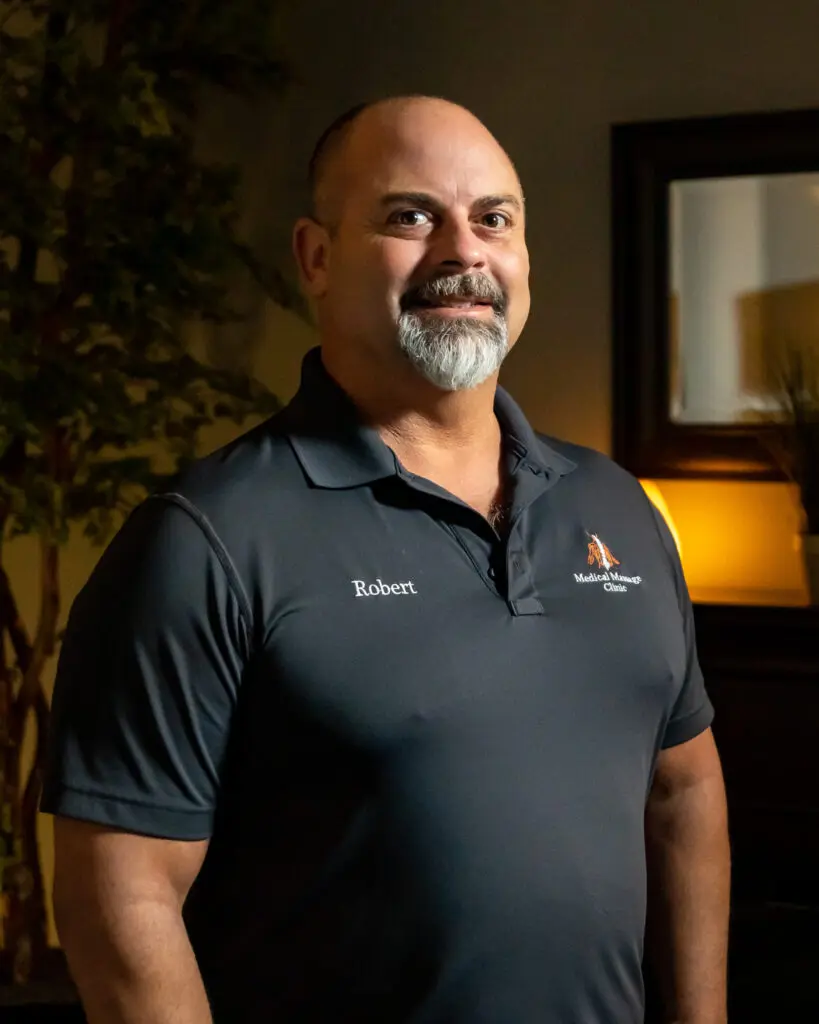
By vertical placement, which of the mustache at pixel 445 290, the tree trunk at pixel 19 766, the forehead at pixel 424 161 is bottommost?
the tree trunk at pixel 19 766

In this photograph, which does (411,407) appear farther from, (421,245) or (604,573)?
(604,573)

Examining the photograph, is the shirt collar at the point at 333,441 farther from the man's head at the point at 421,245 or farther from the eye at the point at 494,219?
the eye at the point at 494,219

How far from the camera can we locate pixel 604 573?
53.6 inches

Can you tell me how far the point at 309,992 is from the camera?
46.3 inches

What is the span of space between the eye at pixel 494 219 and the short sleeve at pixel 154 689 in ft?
1.57

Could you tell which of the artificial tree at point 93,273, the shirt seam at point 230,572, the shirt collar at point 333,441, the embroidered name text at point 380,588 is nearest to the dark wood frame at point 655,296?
the artificial tree at point 93,273

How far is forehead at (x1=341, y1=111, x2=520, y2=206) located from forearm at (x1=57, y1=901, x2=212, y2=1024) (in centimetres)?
77

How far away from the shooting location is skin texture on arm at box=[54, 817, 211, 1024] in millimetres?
1123

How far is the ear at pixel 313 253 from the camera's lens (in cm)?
139

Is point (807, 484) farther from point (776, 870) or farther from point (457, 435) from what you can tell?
point (457, 435)

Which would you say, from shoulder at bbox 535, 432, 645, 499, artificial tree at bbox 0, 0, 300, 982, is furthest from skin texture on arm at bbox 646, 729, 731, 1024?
artificial tree at bbox 0, 0, 300, 982

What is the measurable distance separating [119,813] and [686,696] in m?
0.70

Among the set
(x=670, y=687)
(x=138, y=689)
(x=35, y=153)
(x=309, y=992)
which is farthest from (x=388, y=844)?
(x=35, y=153)

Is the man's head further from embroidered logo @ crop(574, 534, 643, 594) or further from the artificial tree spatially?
the artificial tree
